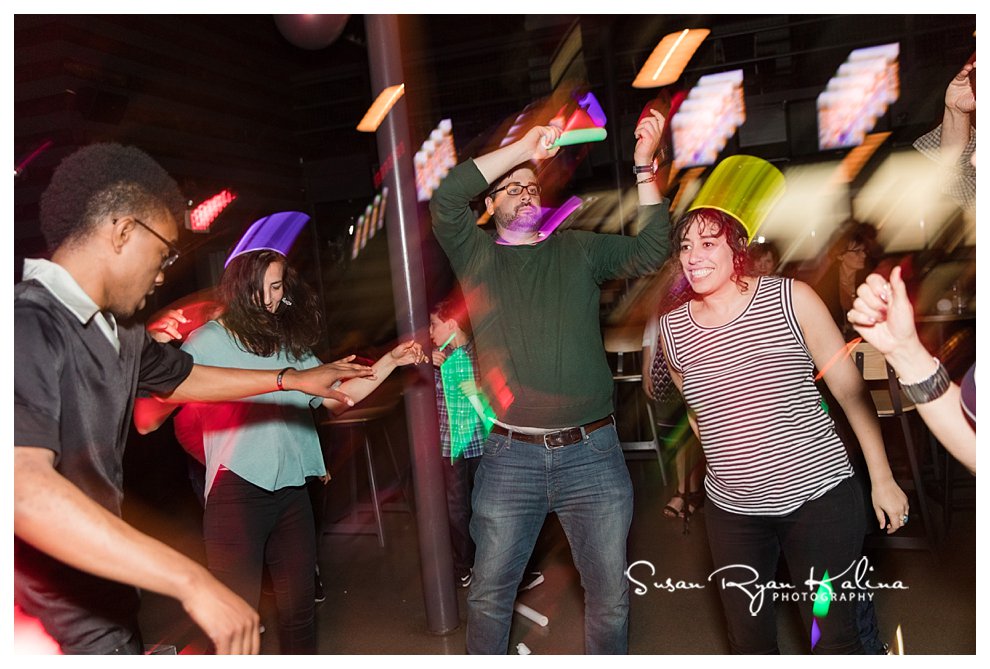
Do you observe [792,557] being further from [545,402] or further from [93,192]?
[93,192]

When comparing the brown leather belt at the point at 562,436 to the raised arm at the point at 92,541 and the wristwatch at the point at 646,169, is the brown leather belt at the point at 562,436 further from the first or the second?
the raised arm at the point at 92,541

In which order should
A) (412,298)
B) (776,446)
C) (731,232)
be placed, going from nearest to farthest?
1. (776,446)
2. (731,232)
3. (412,298)

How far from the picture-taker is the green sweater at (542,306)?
222 cm

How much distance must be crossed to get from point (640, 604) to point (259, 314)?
1.98m

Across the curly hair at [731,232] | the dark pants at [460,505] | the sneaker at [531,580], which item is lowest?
the sneaker at [531,580]

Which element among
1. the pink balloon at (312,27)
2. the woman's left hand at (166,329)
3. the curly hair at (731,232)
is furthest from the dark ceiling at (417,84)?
the curly hair at (731,232)

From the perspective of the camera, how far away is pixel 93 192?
161cm

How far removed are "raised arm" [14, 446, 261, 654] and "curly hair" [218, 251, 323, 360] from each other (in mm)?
1037

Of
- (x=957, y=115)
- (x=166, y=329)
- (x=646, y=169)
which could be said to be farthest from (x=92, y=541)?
(x=957, y=115)

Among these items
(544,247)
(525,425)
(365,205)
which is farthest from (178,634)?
(365,205)

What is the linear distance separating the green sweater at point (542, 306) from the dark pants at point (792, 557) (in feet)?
1.69

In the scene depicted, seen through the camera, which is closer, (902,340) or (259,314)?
(902,340)

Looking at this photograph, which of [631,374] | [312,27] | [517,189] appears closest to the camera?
[517,189]
